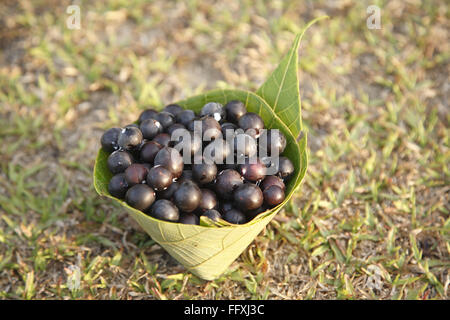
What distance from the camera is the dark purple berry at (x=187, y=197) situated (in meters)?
1.74

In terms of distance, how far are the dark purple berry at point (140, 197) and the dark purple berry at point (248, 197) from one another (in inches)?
13.8

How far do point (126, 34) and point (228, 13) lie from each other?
0.84m

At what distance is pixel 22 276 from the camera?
7.34 ft

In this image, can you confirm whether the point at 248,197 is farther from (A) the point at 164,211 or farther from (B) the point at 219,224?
(A) the point at 164,211

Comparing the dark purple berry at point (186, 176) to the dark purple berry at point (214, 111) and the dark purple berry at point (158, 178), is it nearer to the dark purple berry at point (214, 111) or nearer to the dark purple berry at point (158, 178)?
the dark purple berry at point (158, 178)

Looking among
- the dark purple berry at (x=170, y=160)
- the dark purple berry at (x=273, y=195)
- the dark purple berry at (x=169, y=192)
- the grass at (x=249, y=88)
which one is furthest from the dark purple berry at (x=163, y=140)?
the grass at (x=249, y=88)

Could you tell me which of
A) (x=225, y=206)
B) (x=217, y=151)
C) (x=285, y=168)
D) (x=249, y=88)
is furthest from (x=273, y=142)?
(x=249, y=88)

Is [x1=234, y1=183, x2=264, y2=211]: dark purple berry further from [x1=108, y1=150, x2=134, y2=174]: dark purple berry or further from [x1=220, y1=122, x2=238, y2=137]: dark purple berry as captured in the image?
[x1=108, y1=150, x2=134, y2=174]: dark purple berry

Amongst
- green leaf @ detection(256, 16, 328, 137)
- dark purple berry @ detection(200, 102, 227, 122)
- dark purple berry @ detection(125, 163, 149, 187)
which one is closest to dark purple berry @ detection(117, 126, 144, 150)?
dark purple berry @ detection(125, 163, 149, 187)

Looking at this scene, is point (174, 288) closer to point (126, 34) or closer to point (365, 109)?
point (365, 109)

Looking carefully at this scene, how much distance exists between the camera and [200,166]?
1.86 meters

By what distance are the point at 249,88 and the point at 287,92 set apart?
3.41 ft

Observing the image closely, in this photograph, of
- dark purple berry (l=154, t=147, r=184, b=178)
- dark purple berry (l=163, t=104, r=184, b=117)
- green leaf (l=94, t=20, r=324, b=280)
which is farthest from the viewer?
dark purple berry (l=163, t=104, r=184, b=117)

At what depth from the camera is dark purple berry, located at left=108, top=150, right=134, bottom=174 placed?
6.22 ft
